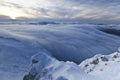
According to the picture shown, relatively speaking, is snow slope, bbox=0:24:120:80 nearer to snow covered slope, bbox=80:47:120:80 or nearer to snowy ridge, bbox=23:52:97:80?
snowy ridge, bbox=23:52:97:80

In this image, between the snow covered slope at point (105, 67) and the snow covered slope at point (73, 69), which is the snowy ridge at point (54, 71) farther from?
the snow covered slope at point (105, 67)

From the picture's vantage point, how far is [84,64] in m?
14.1

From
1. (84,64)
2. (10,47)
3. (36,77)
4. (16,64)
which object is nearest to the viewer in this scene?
(36,77)

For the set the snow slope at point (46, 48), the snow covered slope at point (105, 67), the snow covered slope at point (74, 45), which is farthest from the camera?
the snow covered slope at point (74, 45)

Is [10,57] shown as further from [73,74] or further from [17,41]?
[73,74]

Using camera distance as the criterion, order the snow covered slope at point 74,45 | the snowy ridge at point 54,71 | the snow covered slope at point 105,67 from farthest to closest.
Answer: the snow covered slope at point 74,45
the snow covered slope at point 105,67
the snowy ridge at point 54,71

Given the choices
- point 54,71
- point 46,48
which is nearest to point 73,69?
point 54,71

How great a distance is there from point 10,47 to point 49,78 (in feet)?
41.3

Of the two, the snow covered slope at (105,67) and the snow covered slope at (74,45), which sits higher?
the snow covered slope at (105,67)

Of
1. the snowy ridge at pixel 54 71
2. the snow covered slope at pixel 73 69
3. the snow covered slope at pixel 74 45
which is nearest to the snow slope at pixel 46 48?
the snow covered slope at pixel 74 45

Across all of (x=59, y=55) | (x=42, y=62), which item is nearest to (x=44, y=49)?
(x=59, y=55)

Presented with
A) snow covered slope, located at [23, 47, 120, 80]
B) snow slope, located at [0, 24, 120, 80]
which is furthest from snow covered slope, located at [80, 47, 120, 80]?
snow slope, located at [0, 24, 120, 80]

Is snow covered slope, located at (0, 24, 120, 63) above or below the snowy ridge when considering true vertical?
below

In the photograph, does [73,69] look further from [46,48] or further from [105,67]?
[46,48]
